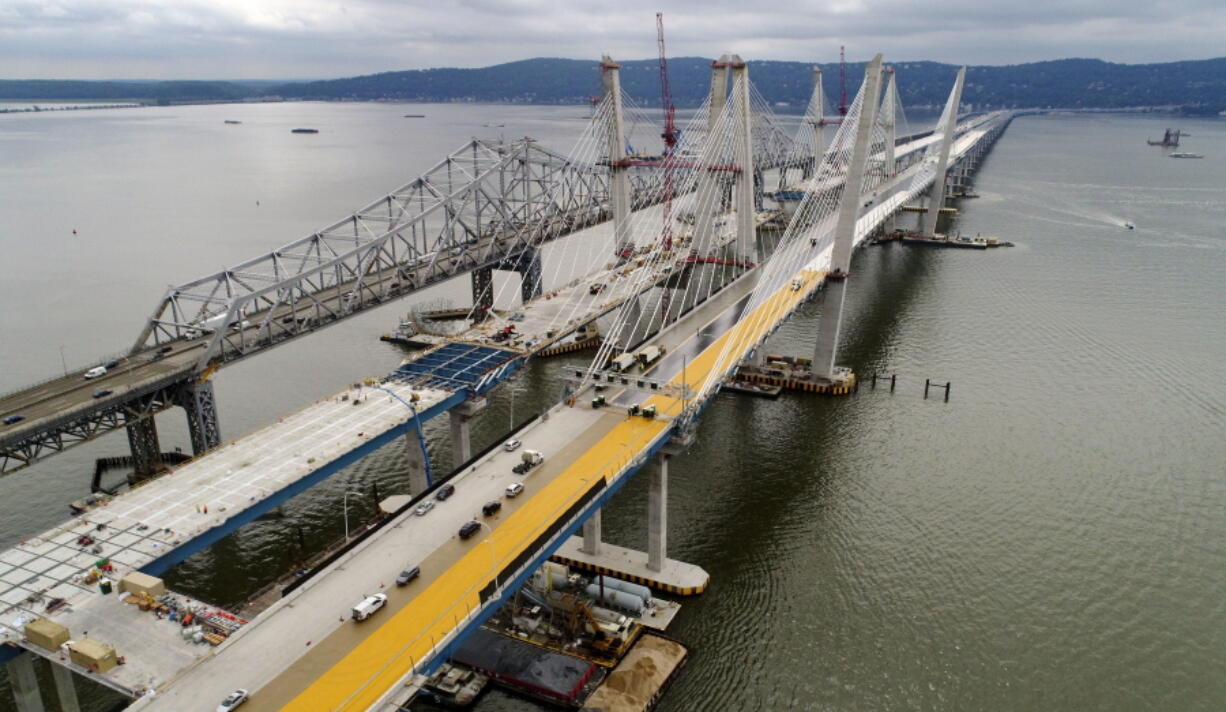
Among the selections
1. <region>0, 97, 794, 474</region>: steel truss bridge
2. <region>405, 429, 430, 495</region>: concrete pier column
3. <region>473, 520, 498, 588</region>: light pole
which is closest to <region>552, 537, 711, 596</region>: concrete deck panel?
<region>473, 520, 498, 588</region>: light pole

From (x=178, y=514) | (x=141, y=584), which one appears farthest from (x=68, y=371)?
(x=141, y=584)

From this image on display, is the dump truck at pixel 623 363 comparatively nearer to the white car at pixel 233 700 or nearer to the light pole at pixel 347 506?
the light pole at pixel 347 506

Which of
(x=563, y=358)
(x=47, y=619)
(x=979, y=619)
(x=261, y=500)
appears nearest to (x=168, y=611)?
(x=47, y=619)

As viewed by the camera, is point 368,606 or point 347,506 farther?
point 347,506

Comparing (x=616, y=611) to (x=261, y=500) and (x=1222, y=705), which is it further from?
(x=1222, y=705)

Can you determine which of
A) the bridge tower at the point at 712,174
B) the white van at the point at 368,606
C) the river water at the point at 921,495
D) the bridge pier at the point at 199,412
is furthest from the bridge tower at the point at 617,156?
the white van at the point at 368,606

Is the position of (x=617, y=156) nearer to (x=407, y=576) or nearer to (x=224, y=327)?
(x=224, y=327)

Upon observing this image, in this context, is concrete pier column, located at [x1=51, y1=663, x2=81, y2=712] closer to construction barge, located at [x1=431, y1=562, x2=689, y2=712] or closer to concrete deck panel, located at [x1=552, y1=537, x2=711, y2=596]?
construction barge, located at [x1=431, y1=562, x2=689, y2=712]
